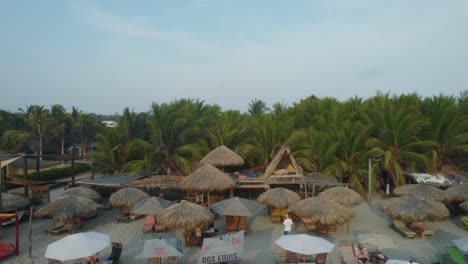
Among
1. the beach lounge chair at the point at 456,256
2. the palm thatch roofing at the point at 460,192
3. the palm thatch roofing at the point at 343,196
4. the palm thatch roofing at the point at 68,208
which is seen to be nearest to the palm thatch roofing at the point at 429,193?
the palm thatch roofing at the point at 460,192

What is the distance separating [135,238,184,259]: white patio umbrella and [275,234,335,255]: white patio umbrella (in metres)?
2.38

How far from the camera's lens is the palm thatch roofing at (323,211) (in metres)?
10.5

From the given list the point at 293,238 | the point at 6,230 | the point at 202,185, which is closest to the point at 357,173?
the point at 202,185

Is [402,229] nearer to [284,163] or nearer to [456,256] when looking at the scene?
[456,256]

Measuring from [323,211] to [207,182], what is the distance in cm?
466

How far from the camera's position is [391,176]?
667 inches

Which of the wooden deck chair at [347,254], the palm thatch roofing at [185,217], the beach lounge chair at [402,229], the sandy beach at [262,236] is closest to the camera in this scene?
the wooden deck chair at [347,254]

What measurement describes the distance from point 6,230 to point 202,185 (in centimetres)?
690

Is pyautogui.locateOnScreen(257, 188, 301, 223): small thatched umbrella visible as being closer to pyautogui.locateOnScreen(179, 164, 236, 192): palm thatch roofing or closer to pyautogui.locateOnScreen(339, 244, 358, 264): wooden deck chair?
pyautogui.locateOnScreen(179, 164, 236, 192): palm thatch roofing

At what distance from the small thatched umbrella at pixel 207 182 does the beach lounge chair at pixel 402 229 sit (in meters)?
5.83

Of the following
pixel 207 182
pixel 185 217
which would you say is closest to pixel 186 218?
pixel 185 217

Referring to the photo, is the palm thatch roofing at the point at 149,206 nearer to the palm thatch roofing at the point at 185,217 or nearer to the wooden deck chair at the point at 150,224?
the wooden deck chair at the point at 150,224

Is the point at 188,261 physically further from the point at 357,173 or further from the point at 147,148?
the point at 357,173

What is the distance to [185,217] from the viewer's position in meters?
9.95
